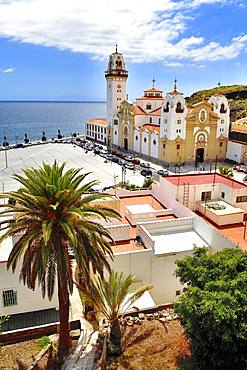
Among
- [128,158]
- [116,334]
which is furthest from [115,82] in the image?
[116,334]

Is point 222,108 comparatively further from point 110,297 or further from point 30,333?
point 30,333

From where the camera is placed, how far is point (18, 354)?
510 inches

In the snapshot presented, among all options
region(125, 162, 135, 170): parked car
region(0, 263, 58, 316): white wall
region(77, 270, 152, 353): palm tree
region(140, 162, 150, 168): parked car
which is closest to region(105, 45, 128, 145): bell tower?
region(125, 162, 135, 170): parked car

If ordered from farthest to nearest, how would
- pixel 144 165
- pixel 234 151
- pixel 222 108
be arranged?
pixel 222 108 < pixel 234 151 < pixel 144 165

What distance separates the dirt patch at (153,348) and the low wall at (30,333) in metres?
2.36

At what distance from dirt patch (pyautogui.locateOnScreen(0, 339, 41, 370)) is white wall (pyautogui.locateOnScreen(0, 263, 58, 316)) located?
10.5 feet

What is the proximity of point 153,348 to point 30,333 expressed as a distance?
5152 millimetres

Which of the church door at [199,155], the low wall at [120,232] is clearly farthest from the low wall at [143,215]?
the church door at [199,155]

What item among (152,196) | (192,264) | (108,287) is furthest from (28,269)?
(152,196)

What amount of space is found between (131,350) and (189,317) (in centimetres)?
359

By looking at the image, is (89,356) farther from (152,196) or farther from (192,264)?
(152,196)

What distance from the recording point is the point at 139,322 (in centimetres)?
1448

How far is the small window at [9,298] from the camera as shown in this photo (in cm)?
1639

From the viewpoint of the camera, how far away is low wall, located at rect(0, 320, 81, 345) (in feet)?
44.3
